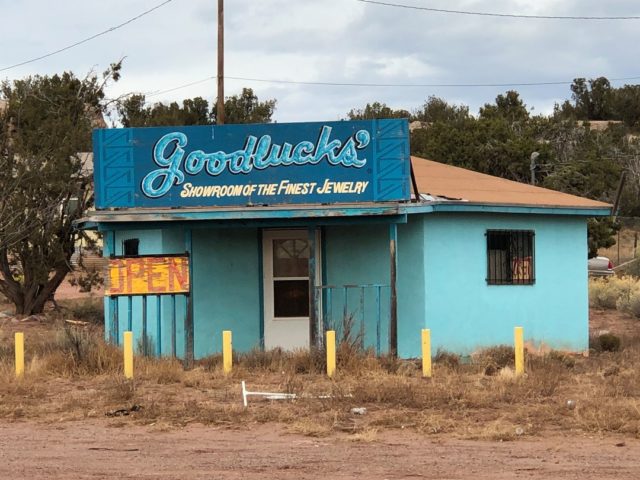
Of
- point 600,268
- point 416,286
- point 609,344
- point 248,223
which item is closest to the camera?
point 248,223

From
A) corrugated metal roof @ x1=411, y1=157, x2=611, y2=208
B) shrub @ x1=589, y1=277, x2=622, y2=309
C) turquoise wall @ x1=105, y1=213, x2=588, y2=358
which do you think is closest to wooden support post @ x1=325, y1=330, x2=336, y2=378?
turquoise wall @ x1=105, y1=213, x2=588, y2=358

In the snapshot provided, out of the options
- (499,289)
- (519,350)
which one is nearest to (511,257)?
(499,289)

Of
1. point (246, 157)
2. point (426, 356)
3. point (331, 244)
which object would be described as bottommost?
point (426, 356)

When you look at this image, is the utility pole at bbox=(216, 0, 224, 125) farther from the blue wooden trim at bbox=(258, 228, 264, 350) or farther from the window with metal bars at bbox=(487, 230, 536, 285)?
the window with metal bars at bbox=(487, 230, 536, 285)

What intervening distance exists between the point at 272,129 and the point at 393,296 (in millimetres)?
3007

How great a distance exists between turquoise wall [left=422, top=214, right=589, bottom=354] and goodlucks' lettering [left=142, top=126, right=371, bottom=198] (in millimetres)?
1877

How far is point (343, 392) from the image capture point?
1104 cm

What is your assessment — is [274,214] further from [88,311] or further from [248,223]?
[88,311]

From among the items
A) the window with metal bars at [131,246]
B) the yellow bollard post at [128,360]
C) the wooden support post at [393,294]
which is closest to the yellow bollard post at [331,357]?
the wooden support post at [393,294]

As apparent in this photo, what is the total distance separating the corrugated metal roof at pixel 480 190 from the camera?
15.5m

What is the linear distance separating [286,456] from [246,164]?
635 centimetres

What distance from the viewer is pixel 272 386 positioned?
39.1ft

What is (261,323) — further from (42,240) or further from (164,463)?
(42,240)

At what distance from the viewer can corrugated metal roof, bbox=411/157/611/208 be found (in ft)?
50.9
